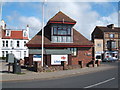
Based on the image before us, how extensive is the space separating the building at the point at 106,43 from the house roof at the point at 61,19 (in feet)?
88.7

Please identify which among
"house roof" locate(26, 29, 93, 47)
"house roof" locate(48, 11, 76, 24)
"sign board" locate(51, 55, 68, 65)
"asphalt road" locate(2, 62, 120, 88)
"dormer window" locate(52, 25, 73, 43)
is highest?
"house roof" locate(48, 11, 76, 24)

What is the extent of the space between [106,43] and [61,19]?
105 ft

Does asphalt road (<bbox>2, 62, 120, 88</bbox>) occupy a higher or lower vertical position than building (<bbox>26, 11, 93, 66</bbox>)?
lower

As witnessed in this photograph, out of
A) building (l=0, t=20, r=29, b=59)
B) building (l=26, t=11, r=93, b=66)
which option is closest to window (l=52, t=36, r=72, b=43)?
building (l=26, t=11, r=93, b=66)

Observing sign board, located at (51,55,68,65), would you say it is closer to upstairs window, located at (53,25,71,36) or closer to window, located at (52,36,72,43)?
window, located at (52,36,72,43)

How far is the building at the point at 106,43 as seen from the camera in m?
55.6

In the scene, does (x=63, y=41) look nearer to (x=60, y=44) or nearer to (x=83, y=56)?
(x=60, y=44)

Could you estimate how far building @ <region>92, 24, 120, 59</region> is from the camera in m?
55.6

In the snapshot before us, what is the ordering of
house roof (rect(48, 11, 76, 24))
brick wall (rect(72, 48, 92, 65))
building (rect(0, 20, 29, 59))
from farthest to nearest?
building (rect(0, 20, 29, 59))
brick wall (rect(72, 48, 92, 65))
house roof (rect(48, 11, 76, 24))

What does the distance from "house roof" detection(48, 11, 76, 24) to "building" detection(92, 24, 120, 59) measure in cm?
2702

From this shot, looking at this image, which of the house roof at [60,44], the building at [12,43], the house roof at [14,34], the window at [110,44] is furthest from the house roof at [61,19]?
the window at [110,44]

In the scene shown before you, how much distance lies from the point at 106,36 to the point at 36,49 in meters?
36.2

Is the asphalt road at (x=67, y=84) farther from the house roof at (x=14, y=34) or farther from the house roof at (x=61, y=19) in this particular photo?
the house roof at (x=14, y=34)

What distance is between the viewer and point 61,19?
28.6 meters
